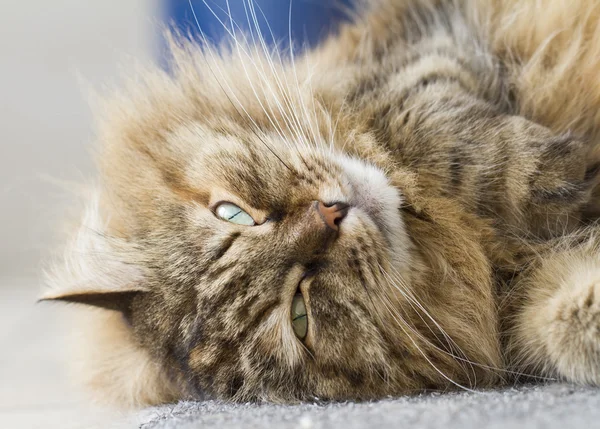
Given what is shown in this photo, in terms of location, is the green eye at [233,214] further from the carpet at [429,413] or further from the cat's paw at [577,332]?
the cat's paw at [577,332]

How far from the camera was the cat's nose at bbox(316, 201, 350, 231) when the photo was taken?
3.49 feet

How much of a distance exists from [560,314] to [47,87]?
2.68 m

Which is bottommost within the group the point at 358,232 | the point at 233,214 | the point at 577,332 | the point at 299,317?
the point at 577,332

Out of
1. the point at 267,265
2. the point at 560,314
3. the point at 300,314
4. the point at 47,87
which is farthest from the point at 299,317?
the point at 47,87

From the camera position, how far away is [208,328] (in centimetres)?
109

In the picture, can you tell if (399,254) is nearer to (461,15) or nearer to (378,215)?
(378,215)

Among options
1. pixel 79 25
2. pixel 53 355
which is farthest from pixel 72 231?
pixel 79 25

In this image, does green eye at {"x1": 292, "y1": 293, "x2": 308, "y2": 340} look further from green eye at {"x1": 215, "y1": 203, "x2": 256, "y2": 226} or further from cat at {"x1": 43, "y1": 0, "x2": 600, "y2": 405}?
green eye at {"x1": 215, "y1": 203, "x2": 256, "y2": 226}

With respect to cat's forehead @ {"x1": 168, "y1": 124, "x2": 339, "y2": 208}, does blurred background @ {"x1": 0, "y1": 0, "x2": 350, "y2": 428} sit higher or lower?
higher

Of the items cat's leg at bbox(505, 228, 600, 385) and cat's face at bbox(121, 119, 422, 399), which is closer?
cat's leg at bbox(505, 228, 600, 385)

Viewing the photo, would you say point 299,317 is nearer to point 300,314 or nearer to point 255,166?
point 300,314

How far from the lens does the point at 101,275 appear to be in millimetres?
1270

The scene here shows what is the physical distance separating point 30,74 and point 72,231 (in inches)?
66.0

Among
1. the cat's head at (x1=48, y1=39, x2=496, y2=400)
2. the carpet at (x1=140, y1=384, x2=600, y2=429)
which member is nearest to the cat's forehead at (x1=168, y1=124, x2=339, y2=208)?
the cat's head at (x1=48, y1=39, x2=496, y2=400)
